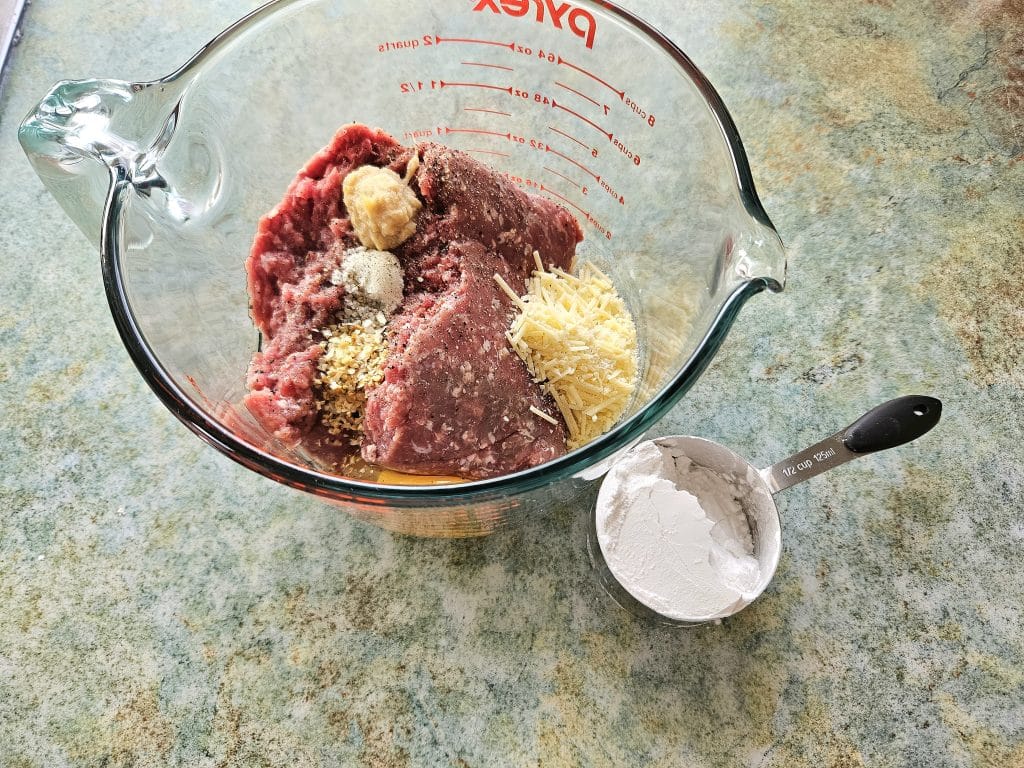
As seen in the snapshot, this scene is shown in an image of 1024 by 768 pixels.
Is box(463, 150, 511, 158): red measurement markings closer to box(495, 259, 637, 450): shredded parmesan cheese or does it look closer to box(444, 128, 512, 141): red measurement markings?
box(444, 128, 512, 141): red measurement markings

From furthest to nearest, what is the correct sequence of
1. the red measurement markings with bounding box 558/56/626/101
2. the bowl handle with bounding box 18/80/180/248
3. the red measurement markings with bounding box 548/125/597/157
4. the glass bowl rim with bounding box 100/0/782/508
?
the red measurement markings with bounding box 548/125/597/157
the red measurement markings with bounding box 558/56/626/101
the bowl handle with bounding box 18/80/180/248
the glass bowl rim with bounding box 100/0/782/508

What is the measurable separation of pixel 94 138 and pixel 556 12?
66 cm

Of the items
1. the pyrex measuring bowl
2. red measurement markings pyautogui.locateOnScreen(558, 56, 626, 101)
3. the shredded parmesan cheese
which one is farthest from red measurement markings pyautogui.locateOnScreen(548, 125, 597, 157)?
the shredded parmesan cheese

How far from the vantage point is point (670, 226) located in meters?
1.11

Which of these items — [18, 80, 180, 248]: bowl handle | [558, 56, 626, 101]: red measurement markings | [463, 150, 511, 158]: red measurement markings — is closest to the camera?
[18, 80, 180, 248]: bowl handle

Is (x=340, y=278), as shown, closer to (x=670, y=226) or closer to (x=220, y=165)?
(x=220, y=165)

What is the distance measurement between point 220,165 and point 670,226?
2.28ft

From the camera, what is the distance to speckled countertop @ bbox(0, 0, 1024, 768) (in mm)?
1057

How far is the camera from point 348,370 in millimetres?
987

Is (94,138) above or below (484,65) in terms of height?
below

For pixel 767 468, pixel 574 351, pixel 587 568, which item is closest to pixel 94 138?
pixel 574 351

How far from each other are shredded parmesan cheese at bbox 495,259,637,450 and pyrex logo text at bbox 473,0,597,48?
333 millimetres

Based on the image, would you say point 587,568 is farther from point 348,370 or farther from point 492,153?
point 492,153

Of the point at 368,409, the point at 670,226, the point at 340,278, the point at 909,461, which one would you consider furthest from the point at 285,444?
the point at 909,461
